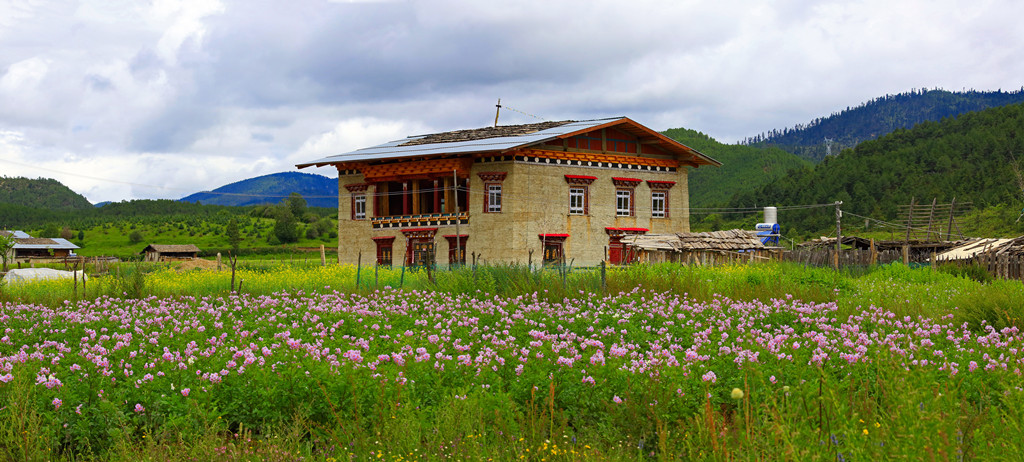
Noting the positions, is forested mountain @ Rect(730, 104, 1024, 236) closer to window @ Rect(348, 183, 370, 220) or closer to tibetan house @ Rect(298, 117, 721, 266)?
tibetan house @ Rect(298, 117, 721, 266)

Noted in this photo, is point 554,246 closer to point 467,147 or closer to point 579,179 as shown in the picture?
point 579,179

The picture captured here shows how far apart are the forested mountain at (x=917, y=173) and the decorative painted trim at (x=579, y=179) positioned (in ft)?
118

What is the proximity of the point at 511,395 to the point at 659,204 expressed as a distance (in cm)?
3500

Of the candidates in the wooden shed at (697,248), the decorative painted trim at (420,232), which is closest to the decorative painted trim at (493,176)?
the decorative painted trim at (420,232)

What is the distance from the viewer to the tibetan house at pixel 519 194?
37906 mm

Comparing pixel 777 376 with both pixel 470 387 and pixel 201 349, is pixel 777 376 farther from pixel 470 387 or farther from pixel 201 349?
pixel 201 349

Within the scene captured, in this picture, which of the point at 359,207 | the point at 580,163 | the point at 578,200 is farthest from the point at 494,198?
the point at 359,207

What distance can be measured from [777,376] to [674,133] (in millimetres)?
119229

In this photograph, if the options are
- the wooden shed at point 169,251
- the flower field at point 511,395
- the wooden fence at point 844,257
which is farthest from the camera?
the wooden shed at point 169,251

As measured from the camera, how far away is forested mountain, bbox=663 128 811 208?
10219cm

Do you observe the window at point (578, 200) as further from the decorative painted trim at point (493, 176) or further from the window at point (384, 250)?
the window at point (384, 250)

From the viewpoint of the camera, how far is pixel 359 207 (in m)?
42.9

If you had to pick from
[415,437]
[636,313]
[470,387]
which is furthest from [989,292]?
[415,437]

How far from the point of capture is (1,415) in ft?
23.1
